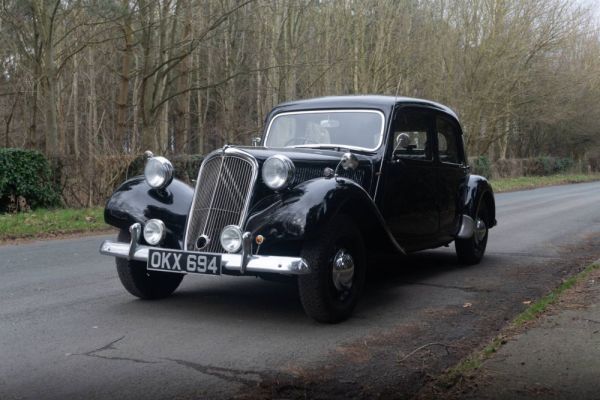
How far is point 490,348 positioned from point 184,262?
2374mm

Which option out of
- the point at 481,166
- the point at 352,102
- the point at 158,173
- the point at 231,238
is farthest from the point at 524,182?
the point at 231,238

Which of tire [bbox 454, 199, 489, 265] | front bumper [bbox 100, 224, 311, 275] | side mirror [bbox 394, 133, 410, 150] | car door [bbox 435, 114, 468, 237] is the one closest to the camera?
front bumper [bbox 100, 224, 311, 275]

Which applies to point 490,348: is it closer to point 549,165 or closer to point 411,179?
point 411,179

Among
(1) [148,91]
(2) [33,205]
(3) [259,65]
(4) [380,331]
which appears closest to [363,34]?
(3) [259,65]

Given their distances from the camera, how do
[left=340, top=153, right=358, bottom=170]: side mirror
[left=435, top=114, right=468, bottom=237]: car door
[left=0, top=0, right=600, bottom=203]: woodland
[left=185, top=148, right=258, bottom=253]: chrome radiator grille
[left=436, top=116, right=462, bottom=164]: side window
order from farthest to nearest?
[left=0, top=0, right=600, bottom=203]: woodland
[left=436, top=116, right=462, bottom=164]: side window
[left=435, top=114, right=468, bottom=237]: car door
[left=340, top=153, right=358, bottom=170]: side mirror
[left=185, top=148, right=258, bottom=253]: chrome radiator grille

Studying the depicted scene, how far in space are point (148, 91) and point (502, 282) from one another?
14.1 meters

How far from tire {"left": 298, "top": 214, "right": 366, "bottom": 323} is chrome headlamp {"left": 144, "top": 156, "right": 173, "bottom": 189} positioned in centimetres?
161

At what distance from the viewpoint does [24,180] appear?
14.3m

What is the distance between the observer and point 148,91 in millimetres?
19500

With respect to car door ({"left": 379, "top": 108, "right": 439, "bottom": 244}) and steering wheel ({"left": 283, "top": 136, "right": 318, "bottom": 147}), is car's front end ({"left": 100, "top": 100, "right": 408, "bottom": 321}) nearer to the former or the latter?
car door ({"left": 379, "top": 108, "right": 439, "bottom": 244})

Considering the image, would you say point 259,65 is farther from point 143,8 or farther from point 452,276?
point 452,276

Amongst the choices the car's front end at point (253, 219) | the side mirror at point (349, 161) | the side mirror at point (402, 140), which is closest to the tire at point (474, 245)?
the side mirror at point (402, 140)

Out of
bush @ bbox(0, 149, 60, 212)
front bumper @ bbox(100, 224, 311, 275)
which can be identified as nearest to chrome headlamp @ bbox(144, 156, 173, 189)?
front bumper @ bbox(100, 224, 311, 275)

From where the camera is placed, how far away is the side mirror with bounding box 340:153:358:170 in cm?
604
